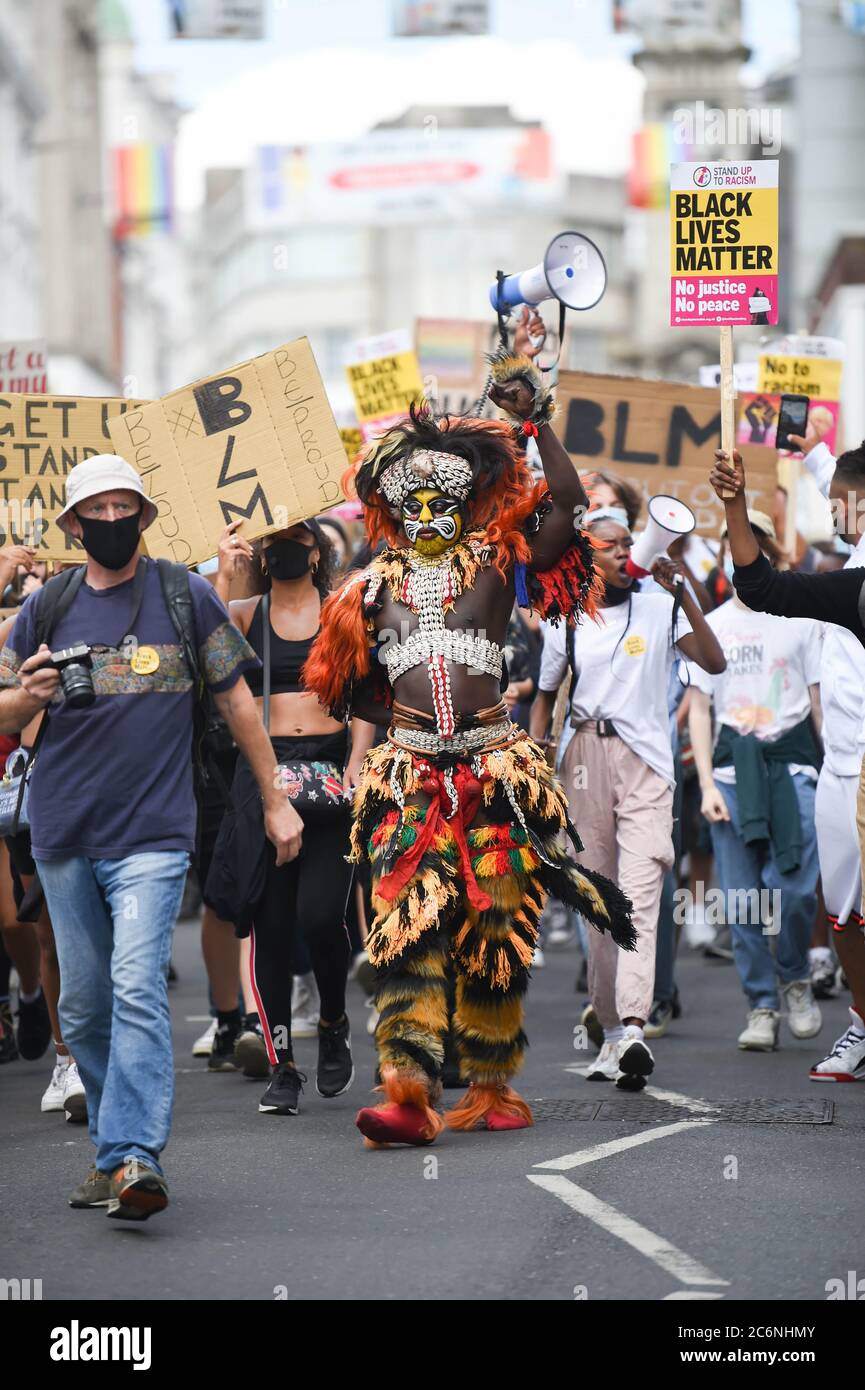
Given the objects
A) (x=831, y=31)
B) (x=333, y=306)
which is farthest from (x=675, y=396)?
(x=333, y=306)

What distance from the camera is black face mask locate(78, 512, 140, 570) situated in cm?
615

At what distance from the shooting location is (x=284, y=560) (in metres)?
8.28

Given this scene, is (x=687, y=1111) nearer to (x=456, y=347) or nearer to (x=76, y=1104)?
(x=76, y=1104)

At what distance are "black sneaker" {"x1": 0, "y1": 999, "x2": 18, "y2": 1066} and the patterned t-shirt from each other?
3522mm

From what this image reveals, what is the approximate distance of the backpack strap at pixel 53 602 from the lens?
6164mm

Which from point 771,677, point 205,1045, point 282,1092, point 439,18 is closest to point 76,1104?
point 282,1092

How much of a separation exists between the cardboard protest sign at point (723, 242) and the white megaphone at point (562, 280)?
27 cm

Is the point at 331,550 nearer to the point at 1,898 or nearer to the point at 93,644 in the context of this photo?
the point at 1,898

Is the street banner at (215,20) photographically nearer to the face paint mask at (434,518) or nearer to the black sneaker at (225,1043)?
the black sneaker at (225,1043)

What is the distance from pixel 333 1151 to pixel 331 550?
2.49 meters

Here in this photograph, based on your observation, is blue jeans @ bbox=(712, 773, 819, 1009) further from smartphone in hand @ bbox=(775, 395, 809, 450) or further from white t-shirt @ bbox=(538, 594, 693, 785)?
smartphone in hand @ bbox=(775, 395, 809, 450)

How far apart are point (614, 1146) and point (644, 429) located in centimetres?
547

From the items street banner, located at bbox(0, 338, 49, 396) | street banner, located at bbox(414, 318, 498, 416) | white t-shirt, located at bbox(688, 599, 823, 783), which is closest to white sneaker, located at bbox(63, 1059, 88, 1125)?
white t-shirt, located at bbox(688, 599, 823, 783)

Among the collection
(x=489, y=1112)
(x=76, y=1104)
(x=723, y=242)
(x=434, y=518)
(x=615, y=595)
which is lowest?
(x=76, y=1104)
